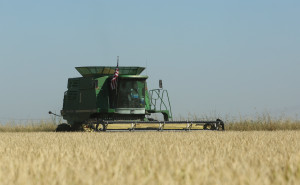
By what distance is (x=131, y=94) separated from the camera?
20344mm

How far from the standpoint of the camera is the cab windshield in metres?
20.2

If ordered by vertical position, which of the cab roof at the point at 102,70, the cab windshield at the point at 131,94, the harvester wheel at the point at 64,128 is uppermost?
the cab roof at the point at 102,70

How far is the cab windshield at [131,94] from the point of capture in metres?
20.2

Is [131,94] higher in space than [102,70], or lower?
lower

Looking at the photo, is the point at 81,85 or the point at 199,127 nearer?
the point at 199,127

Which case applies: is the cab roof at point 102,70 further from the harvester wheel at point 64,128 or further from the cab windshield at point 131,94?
the harvester wheel at point 64,128

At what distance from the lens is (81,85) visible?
21.2 metres

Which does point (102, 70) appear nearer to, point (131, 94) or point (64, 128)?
point (131, 94)

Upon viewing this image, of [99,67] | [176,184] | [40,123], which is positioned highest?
[99,67]

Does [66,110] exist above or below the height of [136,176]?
above

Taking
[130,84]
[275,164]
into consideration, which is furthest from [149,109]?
[275,164]

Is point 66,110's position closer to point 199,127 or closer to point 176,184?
point 199,127

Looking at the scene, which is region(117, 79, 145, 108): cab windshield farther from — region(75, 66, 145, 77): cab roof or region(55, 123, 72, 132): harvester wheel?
region(55, 123, 72, 132): harvester wheel

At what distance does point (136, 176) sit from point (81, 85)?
1803 cm
